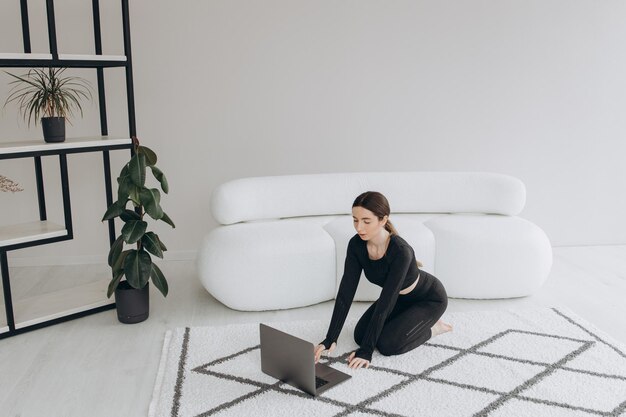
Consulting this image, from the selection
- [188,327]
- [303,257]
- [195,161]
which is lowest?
[188,327]

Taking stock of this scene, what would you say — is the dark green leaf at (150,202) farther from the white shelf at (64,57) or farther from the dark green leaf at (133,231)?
the white shelf at (64,57)

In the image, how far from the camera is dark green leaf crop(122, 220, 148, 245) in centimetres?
323

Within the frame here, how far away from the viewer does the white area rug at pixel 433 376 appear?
2.47 metres

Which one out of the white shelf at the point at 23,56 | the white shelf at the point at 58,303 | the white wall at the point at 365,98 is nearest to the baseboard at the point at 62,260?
the white wall at the point at 365,98

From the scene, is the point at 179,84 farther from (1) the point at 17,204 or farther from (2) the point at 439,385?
(2) the point at 439,385

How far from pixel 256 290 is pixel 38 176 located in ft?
4.67

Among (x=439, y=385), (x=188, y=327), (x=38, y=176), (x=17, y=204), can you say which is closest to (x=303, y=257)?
(x=188, y=327)

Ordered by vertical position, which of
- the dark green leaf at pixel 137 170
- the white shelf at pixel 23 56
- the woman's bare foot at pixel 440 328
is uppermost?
the white shelf at pixel 23 56

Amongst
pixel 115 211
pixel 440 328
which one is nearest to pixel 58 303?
pixel 115 211

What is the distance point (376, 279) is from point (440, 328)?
1.59 ft

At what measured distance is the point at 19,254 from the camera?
450cm

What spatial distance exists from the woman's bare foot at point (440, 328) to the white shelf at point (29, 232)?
1986 millimetres

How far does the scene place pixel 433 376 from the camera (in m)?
2.74

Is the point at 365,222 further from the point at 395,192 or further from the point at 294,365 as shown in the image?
the point at 395,192
